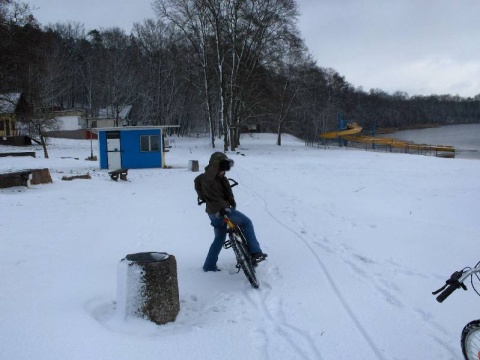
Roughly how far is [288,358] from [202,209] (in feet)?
25.8

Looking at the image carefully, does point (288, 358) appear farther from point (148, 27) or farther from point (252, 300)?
point (148, 27)

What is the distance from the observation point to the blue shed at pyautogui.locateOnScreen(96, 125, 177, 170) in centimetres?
2486

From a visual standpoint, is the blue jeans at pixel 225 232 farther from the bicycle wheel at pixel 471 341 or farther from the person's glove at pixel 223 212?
the bicycle wheel at pixel 471 341

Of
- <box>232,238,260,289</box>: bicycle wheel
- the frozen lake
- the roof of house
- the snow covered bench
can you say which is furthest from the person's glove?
the frozen lake

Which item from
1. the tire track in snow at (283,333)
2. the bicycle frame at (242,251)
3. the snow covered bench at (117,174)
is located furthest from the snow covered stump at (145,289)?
the snow covered bench at (117,174)

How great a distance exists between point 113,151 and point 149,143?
2.00 metres

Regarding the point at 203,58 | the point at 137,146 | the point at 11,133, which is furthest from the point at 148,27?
the point at 137,146

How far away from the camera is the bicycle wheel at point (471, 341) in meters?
3.70

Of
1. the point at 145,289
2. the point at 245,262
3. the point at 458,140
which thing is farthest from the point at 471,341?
the point at 458,140

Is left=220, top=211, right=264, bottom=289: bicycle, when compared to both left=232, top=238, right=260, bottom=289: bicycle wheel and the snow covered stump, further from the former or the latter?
the snow covered stump

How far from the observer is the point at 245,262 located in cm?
579

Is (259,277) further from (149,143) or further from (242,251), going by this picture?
(149,143)

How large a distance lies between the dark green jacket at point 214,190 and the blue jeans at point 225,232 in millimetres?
145

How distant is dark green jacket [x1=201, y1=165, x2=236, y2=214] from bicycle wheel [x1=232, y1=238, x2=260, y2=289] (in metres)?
0.53
